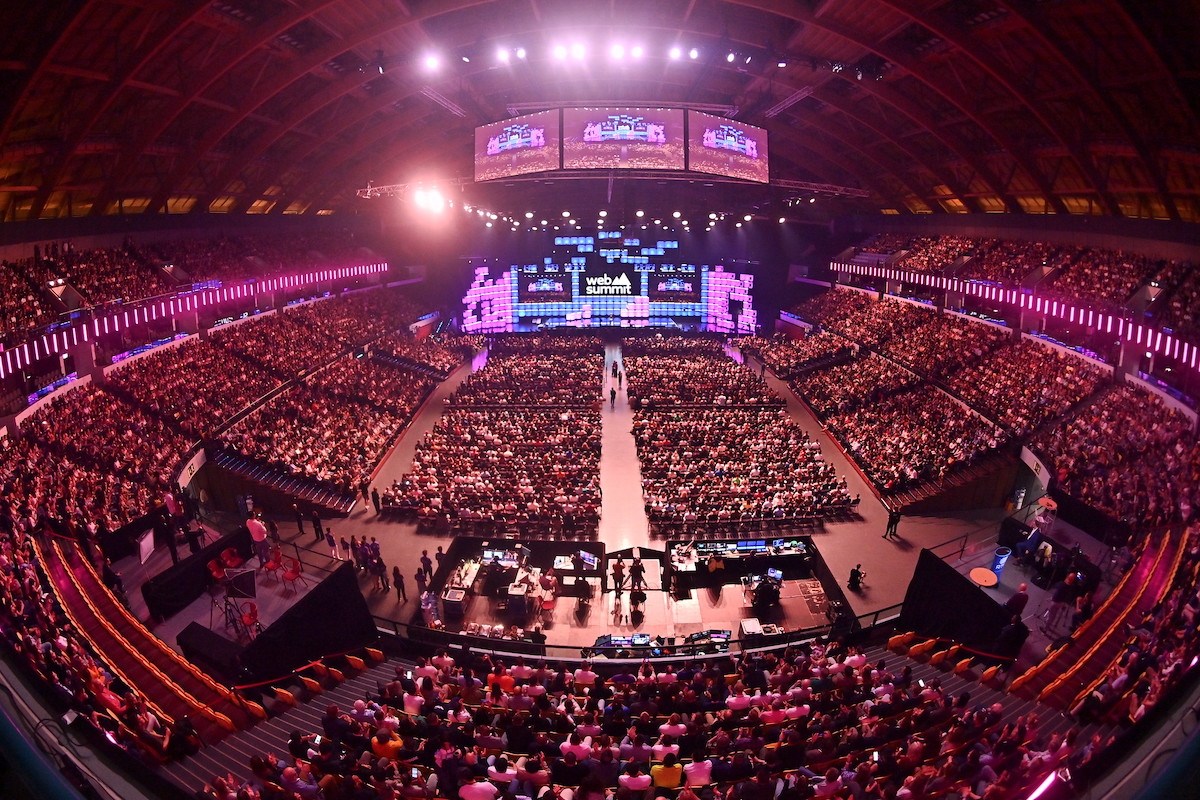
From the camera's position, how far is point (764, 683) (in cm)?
1185

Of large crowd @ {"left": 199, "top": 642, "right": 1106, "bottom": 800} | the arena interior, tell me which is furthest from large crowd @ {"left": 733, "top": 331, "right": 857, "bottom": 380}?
large crowd @ {"left": 199, "top": 642, "right": 1106, "bottom": 800}

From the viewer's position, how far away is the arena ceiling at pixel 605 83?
16.4 meters

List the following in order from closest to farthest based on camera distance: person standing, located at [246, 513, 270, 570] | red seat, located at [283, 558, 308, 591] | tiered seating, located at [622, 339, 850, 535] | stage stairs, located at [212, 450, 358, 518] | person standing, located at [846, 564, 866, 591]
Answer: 1. red seat, located at [283, 558, 308, 591]
2. person standing, located at [246, 513, 270, 570]
3. person standing, located at [846, 564, 866, 591]
4. tiered seating, located at [622, 339, 850, 535]
5. stage stairs, located at [212, 450, 358, 518]

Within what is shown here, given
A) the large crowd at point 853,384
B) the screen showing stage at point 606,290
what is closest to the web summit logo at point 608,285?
the screen showing stage at point 606,290

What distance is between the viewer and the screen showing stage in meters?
48.7

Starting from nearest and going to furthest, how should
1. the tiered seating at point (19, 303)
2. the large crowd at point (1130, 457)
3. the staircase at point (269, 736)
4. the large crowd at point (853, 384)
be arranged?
the staircase at point (269, 736)
the large crowd at point (1130, 457)
the tiered seating at point (19, 303)
the large crowd at point (853, 384)

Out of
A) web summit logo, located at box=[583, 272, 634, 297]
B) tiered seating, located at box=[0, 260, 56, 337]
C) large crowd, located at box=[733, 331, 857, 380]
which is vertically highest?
web summit logo, located at box=[583, 272, 634, 297]

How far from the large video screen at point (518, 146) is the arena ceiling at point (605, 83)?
111 inches

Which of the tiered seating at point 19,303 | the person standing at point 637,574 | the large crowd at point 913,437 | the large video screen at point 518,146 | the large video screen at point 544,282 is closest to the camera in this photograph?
the person standing at point 637,574

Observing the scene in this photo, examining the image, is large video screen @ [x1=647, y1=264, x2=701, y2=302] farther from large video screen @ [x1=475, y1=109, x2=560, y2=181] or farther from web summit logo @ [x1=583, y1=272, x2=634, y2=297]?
large video screen @ [x1=475, y1=109, x2=560, y2=181]

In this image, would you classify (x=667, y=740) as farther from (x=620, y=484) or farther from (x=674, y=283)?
(x=674, y=283)

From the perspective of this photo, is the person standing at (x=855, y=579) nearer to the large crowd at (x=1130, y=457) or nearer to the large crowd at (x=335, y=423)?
the large crowd at (x=1130, y=457)

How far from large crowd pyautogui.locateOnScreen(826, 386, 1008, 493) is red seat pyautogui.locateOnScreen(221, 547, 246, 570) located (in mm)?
20373

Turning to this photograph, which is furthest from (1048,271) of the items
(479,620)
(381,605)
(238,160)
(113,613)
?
(238,160)
